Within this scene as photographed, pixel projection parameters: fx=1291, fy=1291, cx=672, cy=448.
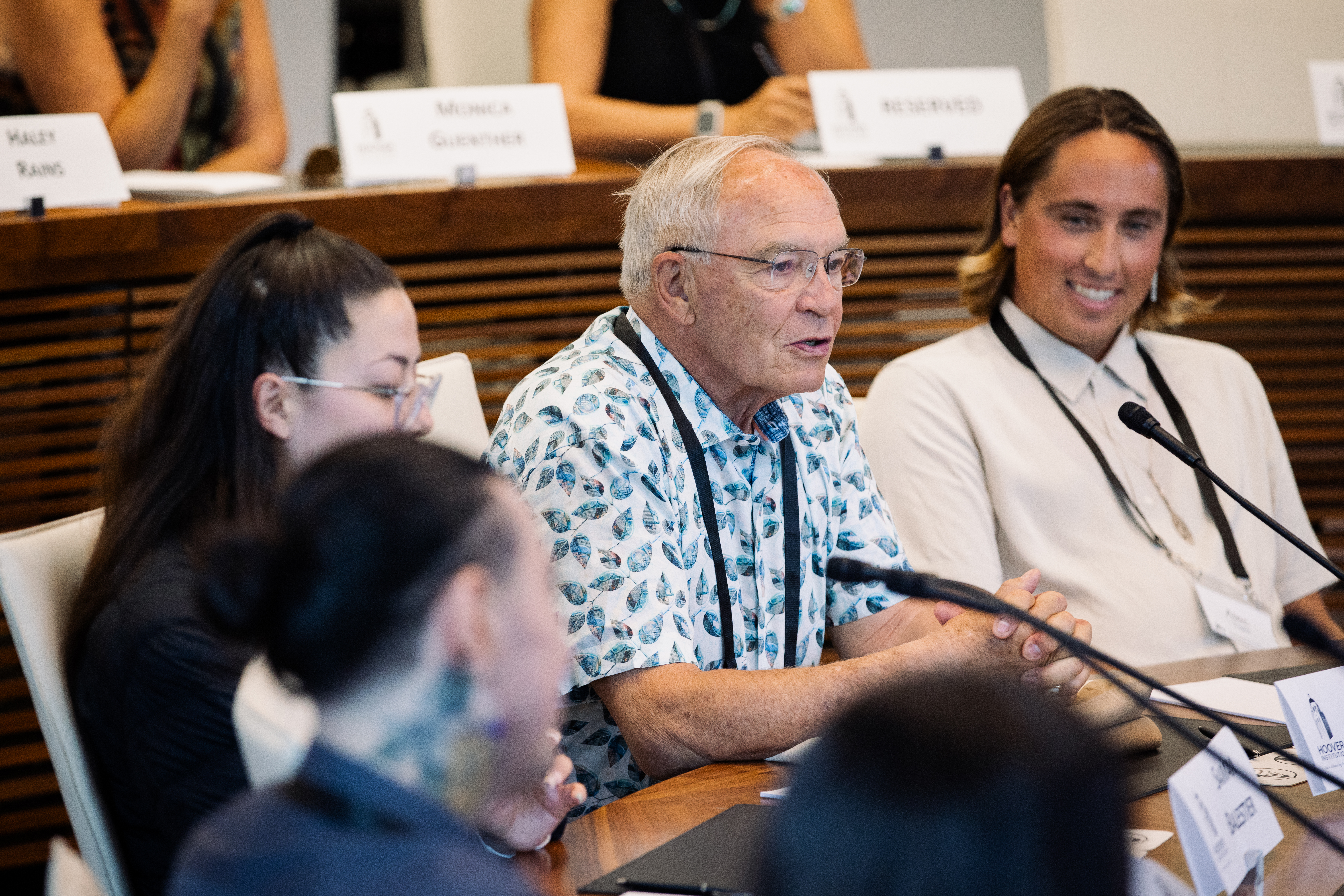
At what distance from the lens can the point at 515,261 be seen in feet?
8.77

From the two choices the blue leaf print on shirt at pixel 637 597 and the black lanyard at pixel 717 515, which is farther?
the black lanyard at pixel 717 515

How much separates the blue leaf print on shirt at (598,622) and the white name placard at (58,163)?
151 centimetres

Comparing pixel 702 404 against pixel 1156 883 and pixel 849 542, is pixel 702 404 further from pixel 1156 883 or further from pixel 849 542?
pixel 1156 883

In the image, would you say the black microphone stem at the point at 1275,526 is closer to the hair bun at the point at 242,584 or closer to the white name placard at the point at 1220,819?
the white name placard at the point at 1220,819

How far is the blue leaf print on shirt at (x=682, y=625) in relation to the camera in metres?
1.55

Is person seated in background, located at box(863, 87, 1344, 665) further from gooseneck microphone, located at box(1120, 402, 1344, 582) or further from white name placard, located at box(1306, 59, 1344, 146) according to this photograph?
white name placard, located at box(1306, 59, 1344, 146)

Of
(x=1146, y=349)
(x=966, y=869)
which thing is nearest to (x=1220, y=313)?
(x=1146, y=349)

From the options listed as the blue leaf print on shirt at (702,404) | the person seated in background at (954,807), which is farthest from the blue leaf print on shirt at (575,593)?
the person seated in background at (954,807)

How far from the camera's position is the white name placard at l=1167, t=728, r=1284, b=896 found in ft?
3.20

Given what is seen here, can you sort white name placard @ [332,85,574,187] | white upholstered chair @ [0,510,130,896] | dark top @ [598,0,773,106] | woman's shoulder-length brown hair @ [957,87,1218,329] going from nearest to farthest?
white upholstered chair @ [0,510,130,896] < woman's shoulder-length brown hair @ [957,87,1218,329] < white name placard @ [332,85,574,187] < dark top @ [598,0,773,106]

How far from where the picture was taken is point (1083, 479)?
2.19 metres

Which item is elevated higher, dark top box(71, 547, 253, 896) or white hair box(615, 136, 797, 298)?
white hair box(615, 136, 797, 298)

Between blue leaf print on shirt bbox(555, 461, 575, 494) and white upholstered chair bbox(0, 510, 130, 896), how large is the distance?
57 centimetres

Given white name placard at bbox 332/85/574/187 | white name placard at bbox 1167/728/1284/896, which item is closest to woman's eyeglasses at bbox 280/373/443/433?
white name placard at bbox 1167/728/1284/896
